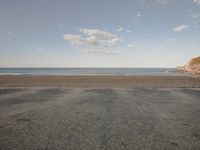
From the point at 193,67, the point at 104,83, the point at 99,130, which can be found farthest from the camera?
the point at 193,67

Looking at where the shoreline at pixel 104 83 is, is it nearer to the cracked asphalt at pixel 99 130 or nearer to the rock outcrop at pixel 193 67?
the cracked asphalt at pixel 99 130

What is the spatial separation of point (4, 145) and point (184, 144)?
4124mm

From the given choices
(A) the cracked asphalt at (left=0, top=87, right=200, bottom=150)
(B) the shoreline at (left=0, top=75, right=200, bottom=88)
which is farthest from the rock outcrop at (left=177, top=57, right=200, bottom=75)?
(A) the cracked asphalt at (left=0, top=87, right=200, bottom=150)

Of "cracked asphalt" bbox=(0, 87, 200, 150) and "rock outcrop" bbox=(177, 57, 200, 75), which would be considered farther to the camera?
"rock outcrop" bbox=(177, 57, 200, 75)

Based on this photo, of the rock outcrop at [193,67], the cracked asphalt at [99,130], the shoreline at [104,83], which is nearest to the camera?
the cracked asphalt at [99,130]

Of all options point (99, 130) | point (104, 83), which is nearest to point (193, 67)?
point (104, 83)

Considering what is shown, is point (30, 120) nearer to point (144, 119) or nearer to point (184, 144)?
point (144, 119)

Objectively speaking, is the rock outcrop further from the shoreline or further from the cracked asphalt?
the cracked asphalt

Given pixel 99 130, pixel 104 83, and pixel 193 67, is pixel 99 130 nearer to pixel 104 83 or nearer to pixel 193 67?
pixel 104 83

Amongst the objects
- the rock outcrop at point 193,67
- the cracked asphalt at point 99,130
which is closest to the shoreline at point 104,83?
the cracked asphalt at point 99,130

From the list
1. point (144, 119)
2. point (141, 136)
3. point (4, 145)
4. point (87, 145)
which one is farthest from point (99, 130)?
point (4, 145)

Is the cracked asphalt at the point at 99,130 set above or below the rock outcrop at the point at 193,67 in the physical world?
below

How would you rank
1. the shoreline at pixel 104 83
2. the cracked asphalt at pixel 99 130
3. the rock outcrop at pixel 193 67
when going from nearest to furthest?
the cracked asphalt at pixel 99 130 → the shoreline at pixel 104 83 → the rock outcrop at pixel 193 67

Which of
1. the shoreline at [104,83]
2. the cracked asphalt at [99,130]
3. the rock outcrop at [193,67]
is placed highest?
the rock outcrop at [193,67]
